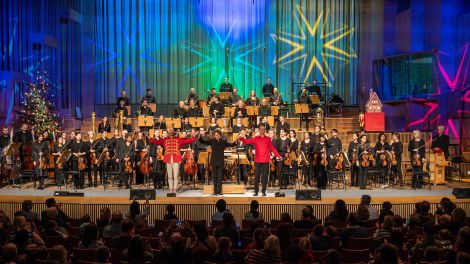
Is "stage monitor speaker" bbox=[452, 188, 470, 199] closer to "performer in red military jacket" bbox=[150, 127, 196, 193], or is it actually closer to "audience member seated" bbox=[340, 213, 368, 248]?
"audience member seated" bbox=[340, 213, 368, 248]

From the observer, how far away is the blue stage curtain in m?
23.9

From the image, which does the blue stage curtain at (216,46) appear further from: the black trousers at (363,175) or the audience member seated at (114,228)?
the audience member seated at (114,228)

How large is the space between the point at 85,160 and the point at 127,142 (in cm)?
122

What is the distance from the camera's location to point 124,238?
6.85 metres

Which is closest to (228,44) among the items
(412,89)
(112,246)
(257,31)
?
(257,31)

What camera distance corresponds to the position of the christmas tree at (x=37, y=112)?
1906 centimetres

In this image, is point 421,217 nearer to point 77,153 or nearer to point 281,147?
point 281,147

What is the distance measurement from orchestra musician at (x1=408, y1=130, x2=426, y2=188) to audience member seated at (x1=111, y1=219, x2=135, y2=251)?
31.9ft

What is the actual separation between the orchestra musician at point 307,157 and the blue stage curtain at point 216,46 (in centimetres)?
887

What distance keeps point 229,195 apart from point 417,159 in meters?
5.06

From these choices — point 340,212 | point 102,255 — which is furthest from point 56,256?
point 340,212

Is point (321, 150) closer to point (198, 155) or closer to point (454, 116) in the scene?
point (198, 155)

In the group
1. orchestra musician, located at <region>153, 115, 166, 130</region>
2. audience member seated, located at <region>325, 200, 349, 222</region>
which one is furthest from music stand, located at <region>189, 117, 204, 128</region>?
audience member seated, located at <region>325, 200, 349, 222</region>

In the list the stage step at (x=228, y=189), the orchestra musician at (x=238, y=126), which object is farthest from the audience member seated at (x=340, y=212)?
the orchestra musician at (x=238, y=126)
